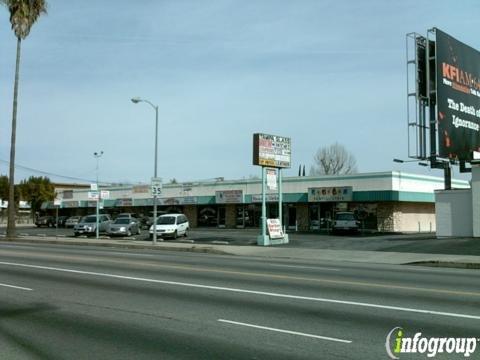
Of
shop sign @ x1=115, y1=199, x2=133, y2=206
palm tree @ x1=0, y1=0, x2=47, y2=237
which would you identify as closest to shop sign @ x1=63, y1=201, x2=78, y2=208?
shop sign @ x1=115, y1=199, x2=133, y2=206

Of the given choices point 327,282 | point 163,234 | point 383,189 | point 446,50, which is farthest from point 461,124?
point 327,282

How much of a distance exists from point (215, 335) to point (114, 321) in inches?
77.0

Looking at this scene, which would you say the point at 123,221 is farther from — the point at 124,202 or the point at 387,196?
the point at 387,196

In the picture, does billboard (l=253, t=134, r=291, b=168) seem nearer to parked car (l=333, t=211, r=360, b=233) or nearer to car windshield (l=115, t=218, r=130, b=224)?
parked car (l=333, t=211, r=360, b=233)

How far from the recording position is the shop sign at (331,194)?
4406 cm

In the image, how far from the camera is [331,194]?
45.0m

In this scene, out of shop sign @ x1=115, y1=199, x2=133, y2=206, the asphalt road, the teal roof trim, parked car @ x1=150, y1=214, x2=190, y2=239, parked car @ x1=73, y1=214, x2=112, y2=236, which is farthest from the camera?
shop sign @ x1=115, y1=199, x2=133, y2=206

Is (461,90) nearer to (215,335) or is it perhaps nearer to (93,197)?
(93,197)

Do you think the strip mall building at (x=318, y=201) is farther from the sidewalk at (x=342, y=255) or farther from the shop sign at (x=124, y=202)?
the sidewalk at (x=342, y=255)

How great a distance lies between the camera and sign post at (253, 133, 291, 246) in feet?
103

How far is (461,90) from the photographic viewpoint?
1309 inches

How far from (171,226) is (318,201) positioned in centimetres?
1394

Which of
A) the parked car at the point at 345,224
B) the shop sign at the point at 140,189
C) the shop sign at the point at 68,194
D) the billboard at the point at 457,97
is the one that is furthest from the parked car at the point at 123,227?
the shop sign at the point at 68,194

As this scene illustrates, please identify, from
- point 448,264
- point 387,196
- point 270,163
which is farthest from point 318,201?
point 448,264
